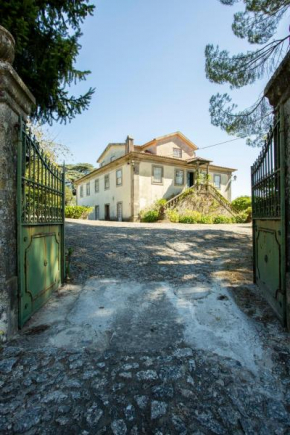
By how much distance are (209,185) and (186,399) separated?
20.8 m

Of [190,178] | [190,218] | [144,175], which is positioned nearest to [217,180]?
[190,178]

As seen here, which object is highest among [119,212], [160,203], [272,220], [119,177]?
[119,177]

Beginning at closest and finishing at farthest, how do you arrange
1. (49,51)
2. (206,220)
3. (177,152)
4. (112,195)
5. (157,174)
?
(49,51) < (206,220) < (157,174) < (112,195) < (177,152)

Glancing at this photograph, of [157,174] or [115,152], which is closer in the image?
[157,174]

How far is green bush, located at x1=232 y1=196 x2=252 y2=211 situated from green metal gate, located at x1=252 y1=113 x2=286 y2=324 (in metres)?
22.4

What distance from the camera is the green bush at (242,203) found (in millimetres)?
24845

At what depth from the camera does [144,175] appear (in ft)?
64.7

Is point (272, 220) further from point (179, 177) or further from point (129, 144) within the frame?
point (129, 144)

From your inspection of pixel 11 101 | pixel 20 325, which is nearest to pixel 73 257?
pixel 20 325

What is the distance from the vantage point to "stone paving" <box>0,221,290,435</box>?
1587 millimetres

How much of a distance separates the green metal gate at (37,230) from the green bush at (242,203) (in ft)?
77.8

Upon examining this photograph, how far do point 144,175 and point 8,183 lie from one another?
17.4 meters

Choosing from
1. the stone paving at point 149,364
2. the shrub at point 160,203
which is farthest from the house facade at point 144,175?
the stone paving at point 149,364

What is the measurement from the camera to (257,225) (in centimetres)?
412
